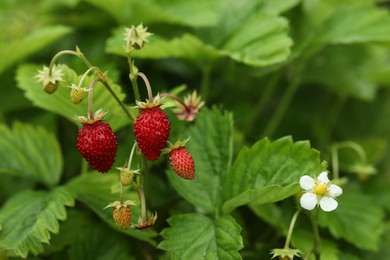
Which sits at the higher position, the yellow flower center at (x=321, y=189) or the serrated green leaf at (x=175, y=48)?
the serrated green leaf at (x=175, y=48)

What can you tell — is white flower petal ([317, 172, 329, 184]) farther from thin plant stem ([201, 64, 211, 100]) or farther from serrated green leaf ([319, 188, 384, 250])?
thin plant stem ([201, 64, 211, 100])

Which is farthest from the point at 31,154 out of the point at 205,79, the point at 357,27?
the point at 357,27

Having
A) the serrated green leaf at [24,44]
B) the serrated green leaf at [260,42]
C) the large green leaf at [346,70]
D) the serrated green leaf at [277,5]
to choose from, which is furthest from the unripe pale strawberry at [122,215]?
the large green leaf at [346,70]

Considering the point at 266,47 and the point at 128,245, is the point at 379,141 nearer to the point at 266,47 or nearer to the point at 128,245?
the point at 266,47

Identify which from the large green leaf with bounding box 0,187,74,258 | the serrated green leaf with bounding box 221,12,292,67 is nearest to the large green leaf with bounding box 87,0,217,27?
the serrated green leaf with bounding box 221,12,292,67

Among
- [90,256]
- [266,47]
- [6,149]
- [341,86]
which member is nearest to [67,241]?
[90,256]

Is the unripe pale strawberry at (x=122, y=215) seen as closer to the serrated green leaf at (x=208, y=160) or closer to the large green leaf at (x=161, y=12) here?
the serrated green leaf at (x=208, y=160)
